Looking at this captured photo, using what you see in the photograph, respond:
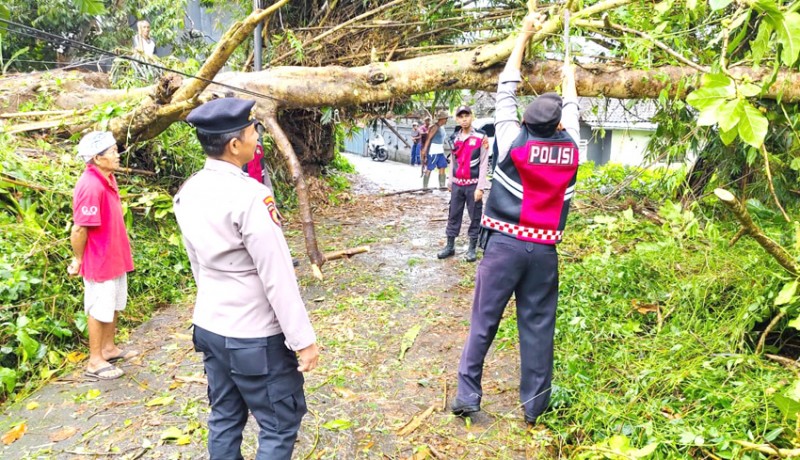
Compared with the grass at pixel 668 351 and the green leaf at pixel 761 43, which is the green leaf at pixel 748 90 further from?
the grass at pixel 668 351

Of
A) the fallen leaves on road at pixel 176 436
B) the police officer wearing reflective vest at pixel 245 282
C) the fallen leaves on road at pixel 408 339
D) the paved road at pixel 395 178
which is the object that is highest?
the police officer wearing reflective vest at pixel 245 282

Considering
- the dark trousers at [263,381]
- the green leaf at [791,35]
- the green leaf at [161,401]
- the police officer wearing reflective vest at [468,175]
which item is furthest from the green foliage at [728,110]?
the police officer wearing reflective vest at [468,175]

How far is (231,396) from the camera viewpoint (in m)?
2.37

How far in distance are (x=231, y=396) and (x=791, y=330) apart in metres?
3.61

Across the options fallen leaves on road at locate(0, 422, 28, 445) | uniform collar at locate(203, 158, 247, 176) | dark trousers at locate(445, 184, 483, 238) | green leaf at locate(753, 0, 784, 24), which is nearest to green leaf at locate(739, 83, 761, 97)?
green leaf at locate(753, 0, 784, 24)

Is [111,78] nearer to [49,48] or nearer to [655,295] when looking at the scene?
[49,48]

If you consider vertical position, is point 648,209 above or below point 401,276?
above

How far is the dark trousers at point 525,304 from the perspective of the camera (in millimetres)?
2967

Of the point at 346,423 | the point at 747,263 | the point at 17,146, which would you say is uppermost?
the point at 17,146

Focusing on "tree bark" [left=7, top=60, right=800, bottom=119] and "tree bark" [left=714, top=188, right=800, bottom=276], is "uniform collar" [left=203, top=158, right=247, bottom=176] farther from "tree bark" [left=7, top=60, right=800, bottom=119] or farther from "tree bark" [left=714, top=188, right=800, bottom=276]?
"tree bark" [left=7, top=60, right=800, bottom=119]

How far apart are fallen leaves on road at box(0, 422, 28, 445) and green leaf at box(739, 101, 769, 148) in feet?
13.4

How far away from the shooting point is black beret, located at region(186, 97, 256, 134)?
7.00ft

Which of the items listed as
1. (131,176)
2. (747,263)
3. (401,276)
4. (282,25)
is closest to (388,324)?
(401,276)

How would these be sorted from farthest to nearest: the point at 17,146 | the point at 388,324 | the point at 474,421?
the point at 17,146, the point at 388,324, the point at 474,421
